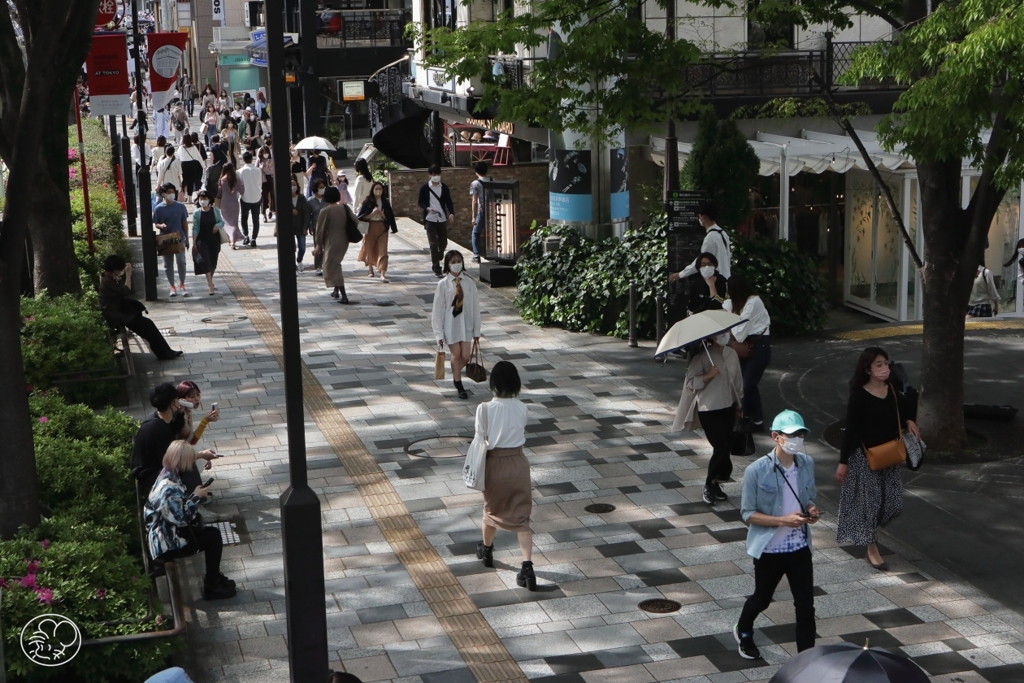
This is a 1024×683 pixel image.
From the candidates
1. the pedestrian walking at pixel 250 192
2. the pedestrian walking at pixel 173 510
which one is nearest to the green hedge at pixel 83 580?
the pedestrian walking at pixel 173 510

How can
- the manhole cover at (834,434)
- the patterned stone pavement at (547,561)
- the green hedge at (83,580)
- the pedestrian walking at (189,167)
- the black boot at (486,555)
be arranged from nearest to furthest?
the green hedge at (83,580) < the patterned stone pavement at (547,561) < the black boot at (486,555) < the manhole cover at (834,434) < the pedestrian walking at (189,167)

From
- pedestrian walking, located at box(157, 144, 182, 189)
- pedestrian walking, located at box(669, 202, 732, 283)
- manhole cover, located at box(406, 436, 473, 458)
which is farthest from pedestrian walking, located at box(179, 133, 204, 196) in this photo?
manhole cover, located at box(406, 436, 473, 458)

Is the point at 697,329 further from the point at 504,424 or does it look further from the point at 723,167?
the point at 723,167

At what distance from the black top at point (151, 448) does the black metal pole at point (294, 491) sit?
99.2 inches

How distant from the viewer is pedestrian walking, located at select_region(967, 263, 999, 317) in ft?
58.9

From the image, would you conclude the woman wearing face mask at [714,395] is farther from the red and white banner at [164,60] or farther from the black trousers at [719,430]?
the red and white banner at [164,60]

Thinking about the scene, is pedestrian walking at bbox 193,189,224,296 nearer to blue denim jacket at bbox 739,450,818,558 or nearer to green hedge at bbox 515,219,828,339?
green hedge at bbox 515,219,828,339

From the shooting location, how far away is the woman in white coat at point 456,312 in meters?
13.2

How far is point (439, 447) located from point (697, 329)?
3.16 m

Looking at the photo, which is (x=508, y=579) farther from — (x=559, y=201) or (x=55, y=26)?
(x=559, y=201)

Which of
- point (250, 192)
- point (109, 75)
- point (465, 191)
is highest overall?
point (109, 75)

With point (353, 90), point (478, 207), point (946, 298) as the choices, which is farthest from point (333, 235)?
point (353, 90)

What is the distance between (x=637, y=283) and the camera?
15711 millimetres

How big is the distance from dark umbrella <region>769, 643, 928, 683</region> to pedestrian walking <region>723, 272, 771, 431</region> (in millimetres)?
6027
